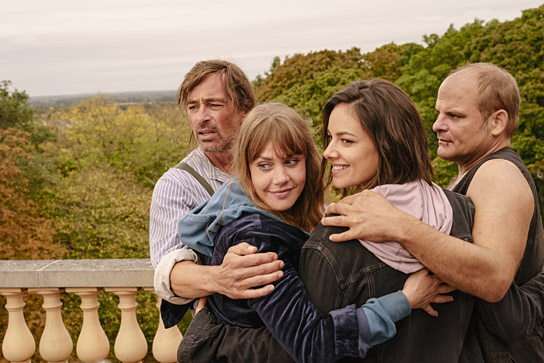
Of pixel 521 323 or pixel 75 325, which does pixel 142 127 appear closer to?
pixel 75 325

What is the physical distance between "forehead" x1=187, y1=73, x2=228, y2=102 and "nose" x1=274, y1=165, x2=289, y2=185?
1172 millimetres

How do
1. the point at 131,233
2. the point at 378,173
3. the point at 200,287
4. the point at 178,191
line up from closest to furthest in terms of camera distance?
the point at 378,173
the point at 200,287
the point at 178,191
the point at 131,233

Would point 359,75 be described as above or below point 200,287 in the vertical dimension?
above

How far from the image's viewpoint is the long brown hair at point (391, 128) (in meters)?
2.15

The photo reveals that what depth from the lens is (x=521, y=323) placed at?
233 cm

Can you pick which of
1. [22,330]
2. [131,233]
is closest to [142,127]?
[131,233]

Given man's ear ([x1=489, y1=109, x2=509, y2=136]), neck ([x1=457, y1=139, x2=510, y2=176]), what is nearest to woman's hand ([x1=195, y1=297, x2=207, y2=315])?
neck ([x1=457, y1=139, x2=510, y2=176])

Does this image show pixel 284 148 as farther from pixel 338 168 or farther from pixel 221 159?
pixel 221 159

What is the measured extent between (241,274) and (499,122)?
146 cm

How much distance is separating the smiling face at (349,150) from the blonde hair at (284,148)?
235 mm

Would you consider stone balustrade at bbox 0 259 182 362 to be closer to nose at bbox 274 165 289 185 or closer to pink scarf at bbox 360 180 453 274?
nose at bbox 274 165 289 185

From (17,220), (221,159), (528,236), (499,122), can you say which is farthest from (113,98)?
(528,236)

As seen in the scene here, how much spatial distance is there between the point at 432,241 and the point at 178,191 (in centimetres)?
153

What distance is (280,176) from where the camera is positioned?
2.43 metres
